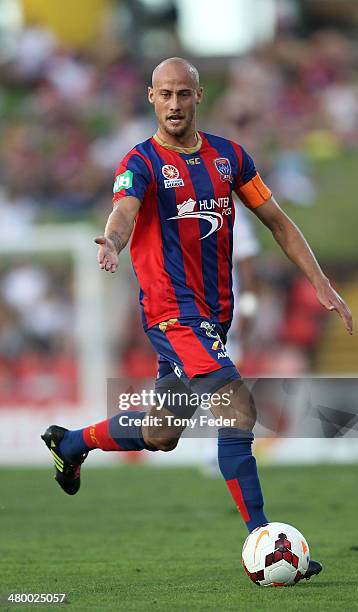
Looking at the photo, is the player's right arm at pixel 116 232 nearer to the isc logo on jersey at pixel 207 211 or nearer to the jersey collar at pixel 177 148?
the isc logo on jersey at pixel 207 211

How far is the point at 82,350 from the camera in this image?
15344 millimetres

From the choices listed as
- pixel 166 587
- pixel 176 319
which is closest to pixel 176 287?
pixel 176 319

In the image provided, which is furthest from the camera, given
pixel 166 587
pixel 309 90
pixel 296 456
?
pixel 309 90

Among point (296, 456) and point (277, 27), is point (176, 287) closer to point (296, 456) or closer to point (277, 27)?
point (296, 456)

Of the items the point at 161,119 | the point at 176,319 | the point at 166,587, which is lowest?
the point at 166,587

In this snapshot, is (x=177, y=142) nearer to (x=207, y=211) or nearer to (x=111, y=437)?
(x=207, y=211)

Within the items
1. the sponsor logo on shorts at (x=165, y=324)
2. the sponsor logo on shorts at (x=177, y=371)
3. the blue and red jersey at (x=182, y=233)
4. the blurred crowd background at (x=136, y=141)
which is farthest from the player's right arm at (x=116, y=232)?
the blurred crowd background at (x=136, y=141)

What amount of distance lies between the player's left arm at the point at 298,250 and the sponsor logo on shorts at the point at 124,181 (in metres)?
0.78

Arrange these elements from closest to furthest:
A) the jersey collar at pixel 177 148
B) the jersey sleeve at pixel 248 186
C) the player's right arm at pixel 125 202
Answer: the player's right arm at pixel 125 202
the jersey collar at pixel 177 148
the jersey sleeve at pixel 248 186

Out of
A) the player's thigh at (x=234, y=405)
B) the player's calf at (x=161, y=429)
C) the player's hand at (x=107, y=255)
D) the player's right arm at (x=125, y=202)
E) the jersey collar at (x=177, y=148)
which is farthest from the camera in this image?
the jersey collar at (x=177, y=148)

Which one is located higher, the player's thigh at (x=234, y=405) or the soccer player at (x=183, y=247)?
the soccer player at (x=183, y=247)

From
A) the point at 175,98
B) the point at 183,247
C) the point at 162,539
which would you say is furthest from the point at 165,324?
the point at 162,539

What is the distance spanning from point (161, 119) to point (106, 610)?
232 centimetres

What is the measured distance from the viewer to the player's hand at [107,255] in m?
5.07
